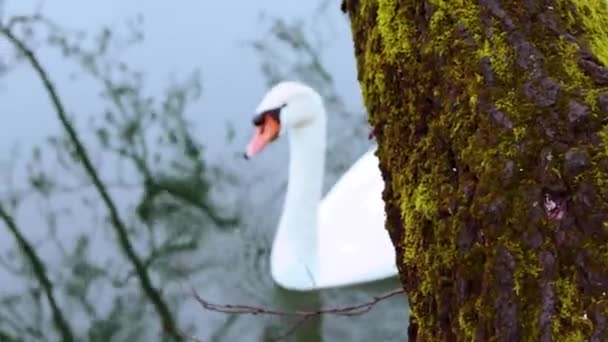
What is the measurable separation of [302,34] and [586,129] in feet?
11.6

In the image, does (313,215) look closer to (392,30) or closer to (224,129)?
(224,129)

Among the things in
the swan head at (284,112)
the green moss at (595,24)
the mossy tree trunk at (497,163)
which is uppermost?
the swan head at (284,112)

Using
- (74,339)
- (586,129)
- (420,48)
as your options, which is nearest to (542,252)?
(586,129)

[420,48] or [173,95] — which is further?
[173,95]

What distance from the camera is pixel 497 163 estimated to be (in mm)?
621

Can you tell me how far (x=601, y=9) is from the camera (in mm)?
745

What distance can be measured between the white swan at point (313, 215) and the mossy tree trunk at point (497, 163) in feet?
7.69

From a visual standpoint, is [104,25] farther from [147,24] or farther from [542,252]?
[542,252]

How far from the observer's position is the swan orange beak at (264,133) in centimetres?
312

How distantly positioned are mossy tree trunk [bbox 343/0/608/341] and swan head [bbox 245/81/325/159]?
7.64 feet

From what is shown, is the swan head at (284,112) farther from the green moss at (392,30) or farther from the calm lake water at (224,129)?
the green moss at (392,30)

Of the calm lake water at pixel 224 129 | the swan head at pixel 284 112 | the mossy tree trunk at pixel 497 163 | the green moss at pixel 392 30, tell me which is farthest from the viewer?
the swan head at pixel 284 112

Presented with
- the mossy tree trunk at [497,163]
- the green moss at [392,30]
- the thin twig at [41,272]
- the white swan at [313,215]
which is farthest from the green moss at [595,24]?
the thin twig at [41,272]

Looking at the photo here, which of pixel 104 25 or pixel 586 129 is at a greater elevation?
pixel 104 25
